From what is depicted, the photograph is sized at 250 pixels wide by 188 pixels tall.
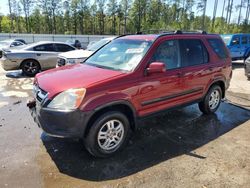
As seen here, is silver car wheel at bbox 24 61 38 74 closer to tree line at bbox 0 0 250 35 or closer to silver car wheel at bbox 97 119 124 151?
silver car wheel at bbox 97 119 124 151

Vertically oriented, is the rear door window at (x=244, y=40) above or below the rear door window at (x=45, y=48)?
above

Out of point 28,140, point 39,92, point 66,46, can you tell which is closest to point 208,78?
point 39,92

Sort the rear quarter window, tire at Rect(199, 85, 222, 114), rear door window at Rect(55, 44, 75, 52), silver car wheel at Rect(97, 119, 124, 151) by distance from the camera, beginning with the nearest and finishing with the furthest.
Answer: silver car wheel at Rect(97, 119, 124, 151) < the rear quarter window < tire at Rect(199, 85, 222, 114) < rear door window at Rect(55, 44, 75, 52)

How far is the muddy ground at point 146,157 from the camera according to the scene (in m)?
3.21

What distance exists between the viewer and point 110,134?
371 centimetres

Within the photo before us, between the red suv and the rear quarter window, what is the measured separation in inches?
4.1

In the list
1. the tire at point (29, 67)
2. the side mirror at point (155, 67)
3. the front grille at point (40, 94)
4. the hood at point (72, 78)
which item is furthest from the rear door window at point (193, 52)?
the tire at point (29, 67)

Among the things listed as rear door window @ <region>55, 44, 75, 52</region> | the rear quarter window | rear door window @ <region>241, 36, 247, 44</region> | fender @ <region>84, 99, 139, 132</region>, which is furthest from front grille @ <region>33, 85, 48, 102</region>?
rear door window @ <region>241, 36, 247, 44</region>

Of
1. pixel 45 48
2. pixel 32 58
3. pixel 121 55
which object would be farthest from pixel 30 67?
pixel 121 55

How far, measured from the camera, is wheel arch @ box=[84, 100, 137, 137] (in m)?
3.44

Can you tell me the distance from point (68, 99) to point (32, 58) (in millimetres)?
7897

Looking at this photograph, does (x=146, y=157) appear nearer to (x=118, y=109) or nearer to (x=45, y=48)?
(x=118, y=109)

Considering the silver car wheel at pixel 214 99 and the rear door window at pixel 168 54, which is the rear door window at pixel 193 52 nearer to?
the rear door window at pixel 168 54

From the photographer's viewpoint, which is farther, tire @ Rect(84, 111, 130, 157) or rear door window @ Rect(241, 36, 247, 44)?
rear door window @ Rect(241, 36, 247, 44)
